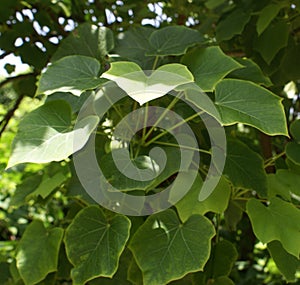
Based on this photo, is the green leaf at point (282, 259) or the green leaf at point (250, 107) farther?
the green leaf at point (282, 259)

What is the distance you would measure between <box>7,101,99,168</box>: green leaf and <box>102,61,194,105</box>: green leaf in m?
0.07

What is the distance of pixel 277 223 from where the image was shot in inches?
29.8

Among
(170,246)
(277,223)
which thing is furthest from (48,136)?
(277,223)

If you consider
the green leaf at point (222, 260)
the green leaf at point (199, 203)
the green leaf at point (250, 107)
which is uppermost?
the green leaf at point (250, 107)

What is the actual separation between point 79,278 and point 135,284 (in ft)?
0.39


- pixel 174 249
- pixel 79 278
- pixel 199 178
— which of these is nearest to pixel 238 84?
pixel 199 178

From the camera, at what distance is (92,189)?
2.57 feet

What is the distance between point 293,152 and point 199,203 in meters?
0.21

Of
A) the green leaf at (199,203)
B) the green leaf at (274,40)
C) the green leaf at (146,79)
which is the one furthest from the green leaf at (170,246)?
the green leaf at (274,40)

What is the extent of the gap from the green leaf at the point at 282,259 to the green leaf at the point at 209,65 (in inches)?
11.7

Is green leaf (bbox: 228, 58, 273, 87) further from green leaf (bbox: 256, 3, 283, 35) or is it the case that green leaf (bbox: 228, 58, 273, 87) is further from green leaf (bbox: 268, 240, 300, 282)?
green leaf (bbox: 268, 240, 300, 282)

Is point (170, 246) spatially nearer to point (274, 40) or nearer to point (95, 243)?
point (95, 243)

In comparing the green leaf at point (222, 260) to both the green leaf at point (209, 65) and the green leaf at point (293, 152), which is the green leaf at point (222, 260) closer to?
the green leaf at point (293, 152)

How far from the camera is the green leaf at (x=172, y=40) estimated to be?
2.79 ft
